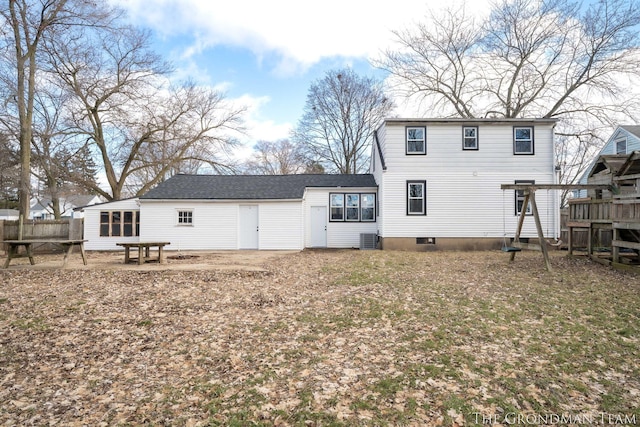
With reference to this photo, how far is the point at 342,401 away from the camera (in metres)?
3.61

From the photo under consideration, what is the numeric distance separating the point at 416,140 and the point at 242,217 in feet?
31.1

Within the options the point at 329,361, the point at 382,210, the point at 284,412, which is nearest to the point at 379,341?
the point at 329,361

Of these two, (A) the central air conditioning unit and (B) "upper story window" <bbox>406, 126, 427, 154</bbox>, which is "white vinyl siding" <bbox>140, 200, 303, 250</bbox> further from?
(B) "upper story window" <bbox>406, 126, 427, 154</bbox>

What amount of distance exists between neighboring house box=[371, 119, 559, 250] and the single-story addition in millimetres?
2170

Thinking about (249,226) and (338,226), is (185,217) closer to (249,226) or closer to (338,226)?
(249,226)

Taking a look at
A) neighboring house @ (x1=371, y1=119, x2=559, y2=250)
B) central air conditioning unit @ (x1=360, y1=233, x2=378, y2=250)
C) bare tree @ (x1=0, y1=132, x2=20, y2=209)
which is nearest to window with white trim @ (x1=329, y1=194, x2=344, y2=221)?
central air conditioning unit @ (x1=360, y1=233, x2=378, y2=250)

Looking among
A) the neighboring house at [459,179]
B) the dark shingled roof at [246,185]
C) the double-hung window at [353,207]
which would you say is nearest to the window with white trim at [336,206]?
the double-hung window at [353,207]

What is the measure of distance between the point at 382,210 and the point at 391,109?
17.7 metres

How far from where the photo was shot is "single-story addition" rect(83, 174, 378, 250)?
1847cm

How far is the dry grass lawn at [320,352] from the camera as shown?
3.48 meters

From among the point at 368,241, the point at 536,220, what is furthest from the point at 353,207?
the point at 536,220

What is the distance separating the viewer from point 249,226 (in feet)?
61.4

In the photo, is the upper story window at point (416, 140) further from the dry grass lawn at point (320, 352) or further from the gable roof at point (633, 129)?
the gable roof at point (633, 129)

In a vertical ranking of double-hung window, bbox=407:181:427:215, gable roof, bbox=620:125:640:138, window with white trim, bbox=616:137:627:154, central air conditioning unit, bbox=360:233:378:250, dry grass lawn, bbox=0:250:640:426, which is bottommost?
dry grass lawn, bbox=0:250:640:426
